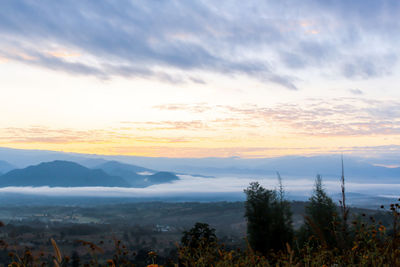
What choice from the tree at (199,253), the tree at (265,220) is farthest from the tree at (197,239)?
the tree at (265,220)

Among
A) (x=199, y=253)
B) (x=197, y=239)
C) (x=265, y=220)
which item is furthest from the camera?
(x=265, y=220)

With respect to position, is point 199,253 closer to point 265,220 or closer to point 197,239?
point 197,239

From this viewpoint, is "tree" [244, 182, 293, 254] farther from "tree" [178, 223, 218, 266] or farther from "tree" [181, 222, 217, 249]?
"tree" [178, 223, 218, 266]

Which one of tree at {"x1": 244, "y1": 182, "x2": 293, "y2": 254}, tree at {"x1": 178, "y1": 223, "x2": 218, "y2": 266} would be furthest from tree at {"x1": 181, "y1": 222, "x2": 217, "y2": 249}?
tree at {"x1": 244, "y1": 182, "x2": 293, "y2": 254}

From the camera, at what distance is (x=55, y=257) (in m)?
2.60

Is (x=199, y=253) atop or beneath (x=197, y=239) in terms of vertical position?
beneath

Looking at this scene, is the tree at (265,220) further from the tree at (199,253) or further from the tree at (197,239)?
the tree at (199,253)

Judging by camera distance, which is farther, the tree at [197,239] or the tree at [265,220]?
the tree at [265,220]

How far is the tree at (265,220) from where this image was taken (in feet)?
124

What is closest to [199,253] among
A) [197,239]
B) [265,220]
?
[197,239]

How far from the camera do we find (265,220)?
39.0 m

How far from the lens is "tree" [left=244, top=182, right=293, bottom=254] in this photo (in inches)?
1484

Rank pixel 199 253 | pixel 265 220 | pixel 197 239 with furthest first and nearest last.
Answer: pixel 265 220 < pixel 197 239 < pixel 199 253

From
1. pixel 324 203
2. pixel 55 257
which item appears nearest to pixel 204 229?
pixel 55 257
